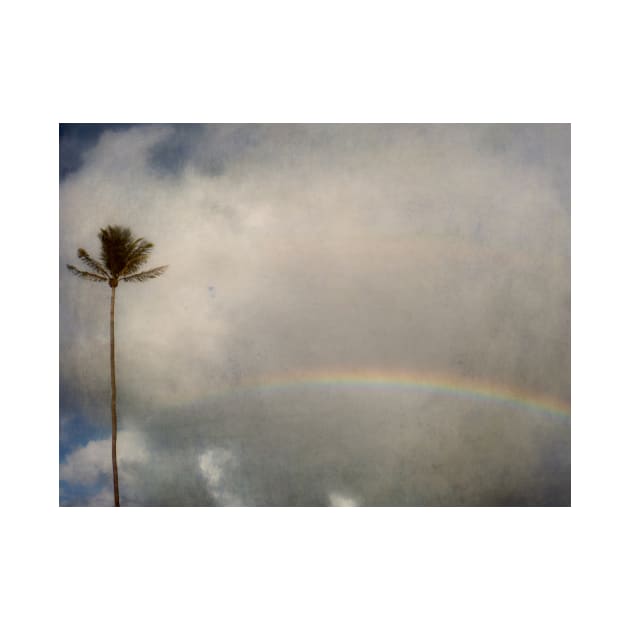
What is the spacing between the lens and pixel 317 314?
583 centimetres

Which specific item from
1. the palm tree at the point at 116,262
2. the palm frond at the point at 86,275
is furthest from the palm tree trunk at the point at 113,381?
the palm frond at the point at 86,275

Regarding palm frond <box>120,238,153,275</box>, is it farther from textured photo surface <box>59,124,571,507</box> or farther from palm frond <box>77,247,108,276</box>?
palm frond <box>77,247,108,276</box>

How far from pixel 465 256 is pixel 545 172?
1.12 meters

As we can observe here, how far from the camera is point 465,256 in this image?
5.84 m

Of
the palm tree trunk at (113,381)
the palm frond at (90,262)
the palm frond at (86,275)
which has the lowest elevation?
the palm tree trunk at (113,381)

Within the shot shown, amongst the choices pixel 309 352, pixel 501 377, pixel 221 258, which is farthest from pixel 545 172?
pixel 221 258

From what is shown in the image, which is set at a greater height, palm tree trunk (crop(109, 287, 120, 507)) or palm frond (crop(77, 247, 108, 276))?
palm frond (crop(77, 247, 108, 276))

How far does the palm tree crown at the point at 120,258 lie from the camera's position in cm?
583

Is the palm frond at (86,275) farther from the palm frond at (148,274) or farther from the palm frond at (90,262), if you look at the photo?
the palm frond at (148,274)

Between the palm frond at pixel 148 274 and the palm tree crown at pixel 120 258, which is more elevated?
the palm tree crown at pixel 120 258

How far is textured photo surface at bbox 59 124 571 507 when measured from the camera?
581 centimetres

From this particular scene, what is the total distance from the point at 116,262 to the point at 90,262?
0.85ft

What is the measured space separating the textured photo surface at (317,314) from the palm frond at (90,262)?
0.04 ft

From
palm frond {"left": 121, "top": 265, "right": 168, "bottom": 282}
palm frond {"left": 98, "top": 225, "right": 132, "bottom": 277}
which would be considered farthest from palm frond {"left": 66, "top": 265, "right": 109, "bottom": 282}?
palm frond {"left": 121, "top": 265, "right": 168, "bottom": 282}
